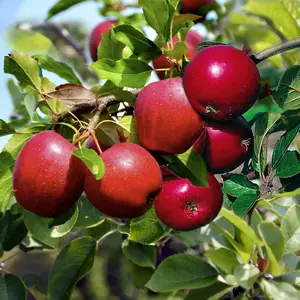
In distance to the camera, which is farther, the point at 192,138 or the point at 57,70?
the point at 57,70

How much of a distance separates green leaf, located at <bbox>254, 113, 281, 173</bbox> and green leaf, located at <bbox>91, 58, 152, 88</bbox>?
7.0 inches

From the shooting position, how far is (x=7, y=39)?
149 cm

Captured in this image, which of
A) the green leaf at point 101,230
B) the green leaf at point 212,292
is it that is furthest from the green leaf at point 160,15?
the green leaf at point 101,230

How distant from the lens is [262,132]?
845mm

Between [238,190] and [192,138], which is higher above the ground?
[192,138]

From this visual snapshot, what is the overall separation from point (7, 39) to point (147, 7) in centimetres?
78

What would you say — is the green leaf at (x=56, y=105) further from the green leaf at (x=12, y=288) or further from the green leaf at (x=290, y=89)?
the green leaf at (x=12, y=288)

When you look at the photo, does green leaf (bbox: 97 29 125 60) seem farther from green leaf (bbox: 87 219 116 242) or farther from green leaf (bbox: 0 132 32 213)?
green leaf (bbox: 87 219 116 242)

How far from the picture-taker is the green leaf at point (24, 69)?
851mm

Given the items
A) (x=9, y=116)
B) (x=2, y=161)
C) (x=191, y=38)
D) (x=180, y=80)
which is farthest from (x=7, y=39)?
(x=180, y=80)

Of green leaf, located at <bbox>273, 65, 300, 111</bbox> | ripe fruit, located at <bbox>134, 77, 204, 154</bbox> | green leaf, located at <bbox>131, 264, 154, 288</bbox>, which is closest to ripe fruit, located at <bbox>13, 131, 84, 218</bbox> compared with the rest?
ripe fruit, located at <bbox>134, 77, 204, 154</bbox>

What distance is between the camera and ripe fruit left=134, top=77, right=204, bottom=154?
0.73m

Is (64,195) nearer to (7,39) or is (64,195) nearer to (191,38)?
(191,38)

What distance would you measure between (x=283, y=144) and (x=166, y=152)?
7.5 inches
